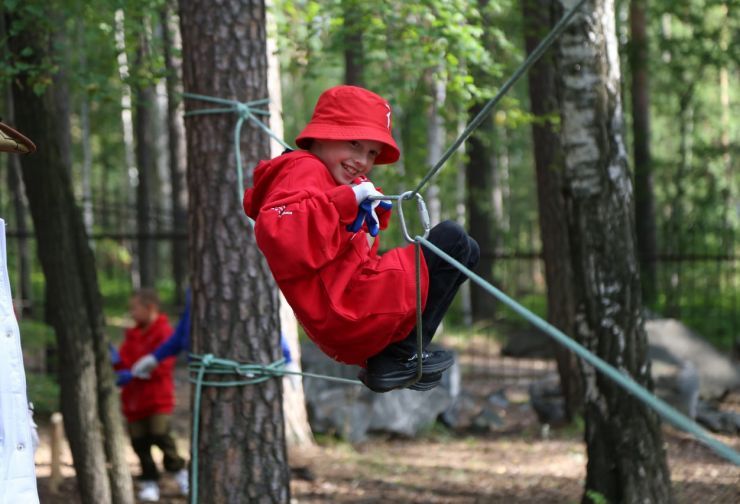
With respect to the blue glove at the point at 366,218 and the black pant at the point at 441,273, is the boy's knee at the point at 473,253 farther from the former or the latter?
the blue glove at the point at 366,218

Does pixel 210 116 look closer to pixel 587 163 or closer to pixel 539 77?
pixel 587 163

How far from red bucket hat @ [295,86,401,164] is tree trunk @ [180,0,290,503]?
1.57m

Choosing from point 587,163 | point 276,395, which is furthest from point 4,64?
point 587,163

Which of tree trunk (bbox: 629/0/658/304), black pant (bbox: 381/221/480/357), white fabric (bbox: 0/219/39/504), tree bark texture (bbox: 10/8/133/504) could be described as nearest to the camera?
white fabric (bbox: 0/219/39/504)

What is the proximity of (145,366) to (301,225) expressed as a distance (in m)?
4.11

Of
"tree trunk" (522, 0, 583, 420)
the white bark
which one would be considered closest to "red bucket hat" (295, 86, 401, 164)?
the white bark

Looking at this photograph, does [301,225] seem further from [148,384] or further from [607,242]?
[148,384]

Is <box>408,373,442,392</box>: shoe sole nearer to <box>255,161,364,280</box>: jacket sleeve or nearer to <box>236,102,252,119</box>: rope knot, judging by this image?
<box>255,161,364,280</box>: jacket sleeve

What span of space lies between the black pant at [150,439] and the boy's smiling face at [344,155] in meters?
4.18

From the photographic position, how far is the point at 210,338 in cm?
448

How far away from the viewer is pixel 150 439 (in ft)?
22.1

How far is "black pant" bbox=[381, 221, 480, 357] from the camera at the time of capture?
9.57 feet

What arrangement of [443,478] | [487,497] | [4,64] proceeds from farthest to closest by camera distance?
[443,478] < [487,497] < [4,64]

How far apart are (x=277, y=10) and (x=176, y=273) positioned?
6.43 m
